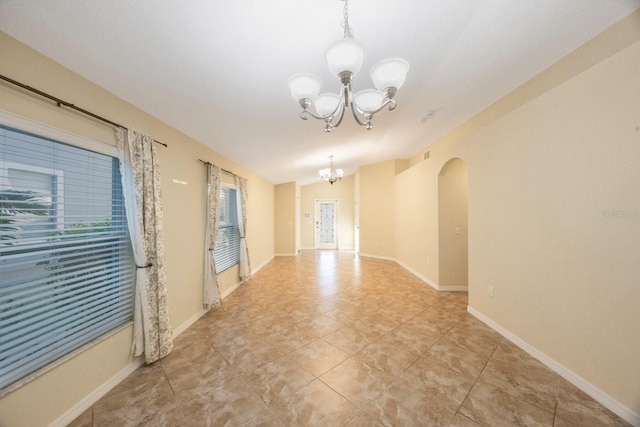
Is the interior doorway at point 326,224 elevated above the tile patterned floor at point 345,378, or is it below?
above

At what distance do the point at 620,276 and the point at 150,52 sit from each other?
12.1ft

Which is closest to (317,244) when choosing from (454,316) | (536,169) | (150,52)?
(454,316)

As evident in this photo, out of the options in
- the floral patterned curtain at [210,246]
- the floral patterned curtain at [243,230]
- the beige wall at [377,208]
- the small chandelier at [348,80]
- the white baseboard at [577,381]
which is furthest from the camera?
the beige wall at [377,208]

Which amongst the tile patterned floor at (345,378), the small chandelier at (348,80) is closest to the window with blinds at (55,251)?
the tile patterned floor at (345,378)

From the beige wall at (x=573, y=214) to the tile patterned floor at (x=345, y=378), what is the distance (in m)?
0.37

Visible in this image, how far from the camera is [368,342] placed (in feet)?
8.00

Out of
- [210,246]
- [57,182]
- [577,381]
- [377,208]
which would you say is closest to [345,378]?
[577,381]

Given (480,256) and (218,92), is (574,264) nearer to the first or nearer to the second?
(480,256)

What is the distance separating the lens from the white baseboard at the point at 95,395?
4.92 ft

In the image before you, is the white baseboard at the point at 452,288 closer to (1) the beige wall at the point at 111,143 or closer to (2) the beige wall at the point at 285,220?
(1) the beige wall at the point at 111,143

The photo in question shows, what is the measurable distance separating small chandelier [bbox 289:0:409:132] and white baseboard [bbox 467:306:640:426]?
268 cm

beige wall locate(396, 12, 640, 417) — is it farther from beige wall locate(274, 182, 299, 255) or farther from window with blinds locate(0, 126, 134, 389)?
beige wall locate(274, 182, 299, 255)

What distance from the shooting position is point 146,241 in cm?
210

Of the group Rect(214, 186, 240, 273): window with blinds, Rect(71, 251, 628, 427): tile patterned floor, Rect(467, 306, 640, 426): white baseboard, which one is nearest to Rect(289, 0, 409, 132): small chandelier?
Rect(71, 251, 628, 427): tile patterned floor
